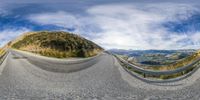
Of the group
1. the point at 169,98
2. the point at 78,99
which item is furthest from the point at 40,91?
the point at 169,98

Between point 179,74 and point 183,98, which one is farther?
point 179,74

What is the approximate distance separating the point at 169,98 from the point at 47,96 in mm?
5660

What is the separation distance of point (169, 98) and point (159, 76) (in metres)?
15.1

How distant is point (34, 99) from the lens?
60.5 ft

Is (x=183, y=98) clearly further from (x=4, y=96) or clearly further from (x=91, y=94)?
(x=4, y=96)

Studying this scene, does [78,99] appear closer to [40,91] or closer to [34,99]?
[34,99]

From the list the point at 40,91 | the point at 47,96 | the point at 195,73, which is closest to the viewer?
the point at 47,96

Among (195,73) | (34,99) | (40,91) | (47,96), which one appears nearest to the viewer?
(34,99)

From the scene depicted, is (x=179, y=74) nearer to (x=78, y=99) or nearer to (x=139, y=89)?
(x=139, y=89)

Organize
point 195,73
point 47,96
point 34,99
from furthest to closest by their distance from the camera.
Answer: point 195,73
point 47,96
point 34,99

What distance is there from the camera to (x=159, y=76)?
3384 centimetres

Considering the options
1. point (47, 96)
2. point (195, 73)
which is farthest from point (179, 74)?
point (47, 96)

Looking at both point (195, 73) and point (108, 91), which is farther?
point (195, 73)

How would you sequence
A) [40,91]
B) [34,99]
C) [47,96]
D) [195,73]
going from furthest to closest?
1. [195,73]
2. [40,91]
3. [47,96]
4. [34,99]
